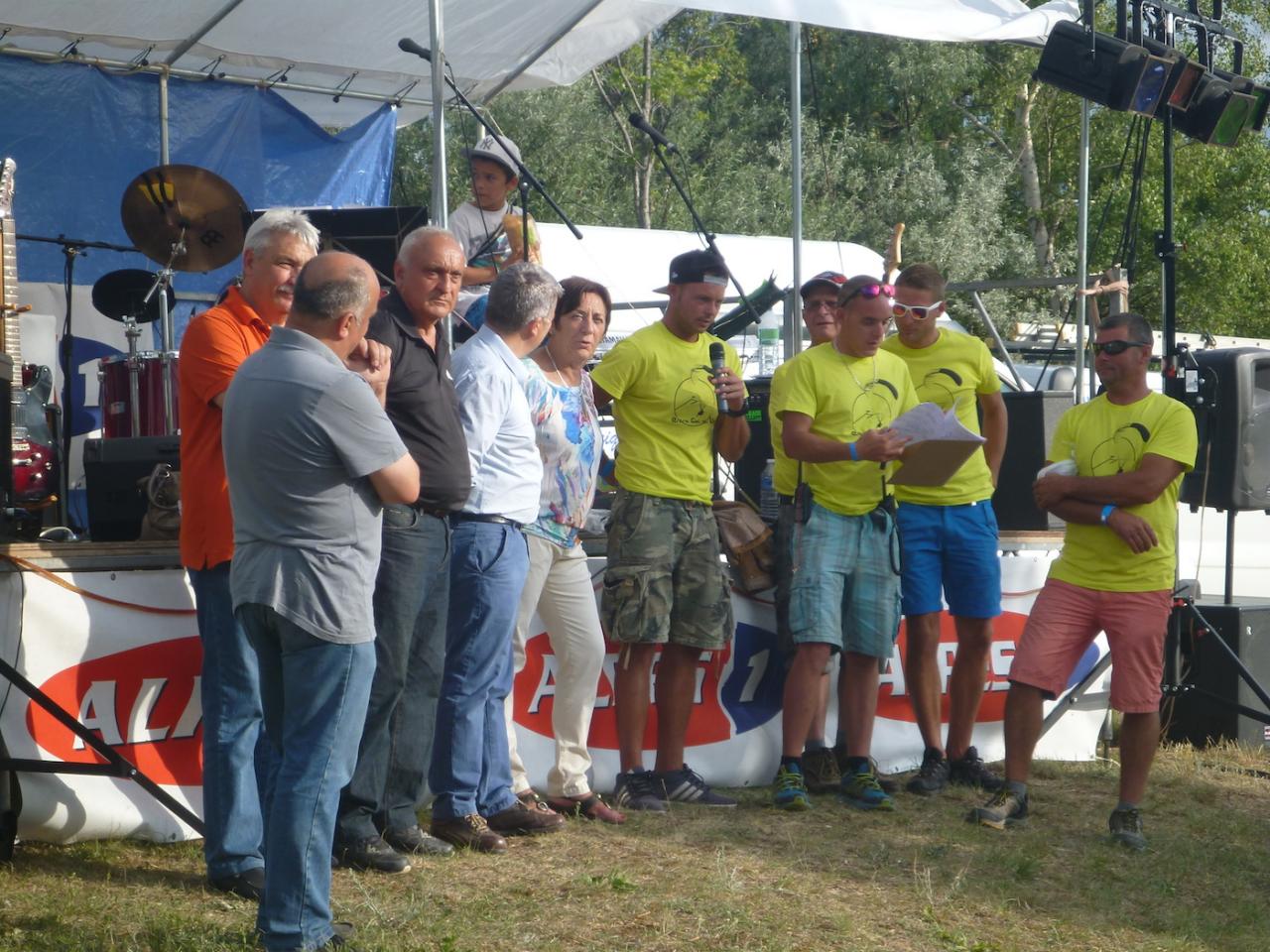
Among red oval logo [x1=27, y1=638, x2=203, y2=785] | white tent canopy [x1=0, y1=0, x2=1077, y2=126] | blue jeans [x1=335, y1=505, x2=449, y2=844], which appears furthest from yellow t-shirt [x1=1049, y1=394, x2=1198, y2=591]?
white tent canopy [x1=0, y1=0, x2=1077, y2=126]

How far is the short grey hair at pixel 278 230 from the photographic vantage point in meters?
4.06

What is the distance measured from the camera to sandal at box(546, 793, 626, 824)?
5020 millimetres

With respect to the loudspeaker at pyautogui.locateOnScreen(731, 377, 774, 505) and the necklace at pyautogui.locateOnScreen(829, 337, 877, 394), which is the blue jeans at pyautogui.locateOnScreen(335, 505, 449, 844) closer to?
the necklace at pyautogui.locateOnScreen(829, 337, 877, 394)

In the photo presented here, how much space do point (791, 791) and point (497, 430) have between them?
185 cm

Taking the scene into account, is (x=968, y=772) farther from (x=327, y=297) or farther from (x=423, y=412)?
(x=327, y=297)

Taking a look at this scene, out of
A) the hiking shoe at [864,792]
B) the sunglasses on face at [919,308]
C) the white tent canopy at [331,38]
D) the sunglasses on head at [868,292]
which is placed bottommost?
the hiking shoe at [864,792]

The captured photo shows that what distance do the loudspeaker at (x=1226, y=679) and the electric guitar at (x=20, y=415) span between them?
5.15 metres

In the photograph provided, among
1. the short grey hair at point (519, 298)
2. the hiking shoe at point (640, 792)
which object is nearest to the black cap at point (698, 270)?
the short grey hair at point (519, 298)

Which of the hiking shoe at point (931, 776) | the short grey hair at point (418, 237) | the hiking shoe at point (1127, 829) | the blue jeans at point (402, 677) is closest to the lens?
the blue jeans at point (402, 677)

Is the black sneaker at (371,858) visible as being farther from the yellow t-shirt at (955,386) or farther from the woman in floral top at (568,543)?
the yellow t-shirt at (955,386)

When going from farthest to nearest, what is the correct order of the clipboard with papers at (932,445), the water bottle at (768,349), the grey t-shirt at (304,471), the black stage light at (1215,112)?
the water bottle at (768,349) → the black stage light at (1215,112) → the clipboard with papers at (932,445) → the grey t-shirt at (304,471)

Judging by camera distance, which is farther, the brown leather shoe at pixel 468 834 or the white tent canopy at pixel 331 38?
the white tent canopy at pixel 331 38

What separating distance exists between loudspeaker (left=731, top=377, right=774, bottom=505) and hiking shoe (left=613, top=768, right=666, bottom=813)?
160 centimetres

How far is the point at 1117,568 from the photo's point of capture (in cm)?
525
